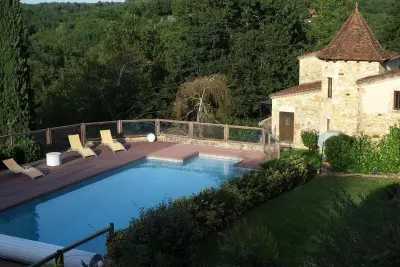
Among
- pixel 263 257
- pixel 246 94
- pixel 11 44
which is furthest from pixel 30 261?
pixel 246 94

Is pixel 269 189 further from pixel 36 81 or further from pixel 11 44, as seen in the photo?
pixel 36 81

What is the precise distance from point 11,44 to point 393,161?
15.9 meters

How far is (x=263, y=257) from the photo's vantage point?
21.3 feet

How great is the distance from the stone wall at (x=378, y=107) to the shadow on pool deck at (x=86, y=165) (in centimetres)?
443

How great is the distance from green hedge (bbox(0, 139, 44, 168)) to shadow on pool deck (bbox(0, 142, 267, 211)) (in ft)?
1.23

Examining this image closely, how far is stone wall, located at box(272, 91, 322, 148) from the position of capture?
2548 cm

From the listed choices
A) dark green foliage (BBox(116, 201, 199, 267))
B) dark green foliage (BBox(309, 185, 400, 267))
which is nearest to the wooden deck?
dark green foliage (BBox(116, 201, 199, 267))

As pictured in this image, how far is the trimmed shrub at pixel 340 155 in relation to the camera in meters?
19.4

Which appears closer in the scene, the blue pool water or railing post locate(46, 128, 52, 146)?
the blue pool water

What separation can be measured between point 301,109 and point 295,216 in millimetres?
12868

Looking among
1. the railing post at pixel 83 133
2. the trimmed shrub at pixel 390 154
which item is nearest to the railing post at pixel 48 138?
the railing post at pixel 83 133

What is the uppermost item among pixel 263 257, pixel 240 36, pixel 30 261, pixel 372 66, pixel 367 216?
pixel 240 36

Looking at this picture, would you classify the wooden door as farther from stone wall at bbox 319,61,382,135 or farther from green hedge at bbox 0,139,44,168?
green hedge at bbox 0,139,44,168

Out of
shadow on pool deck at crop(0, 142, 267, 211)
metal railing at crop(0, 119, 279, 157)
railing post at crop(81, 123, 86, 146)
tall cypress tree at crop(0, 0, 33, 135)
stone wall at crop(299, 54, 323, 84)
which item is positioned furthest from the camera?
stone wall at crop(299, 54, 323, 84)
